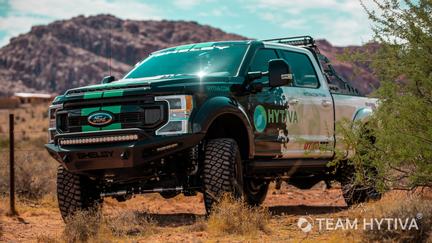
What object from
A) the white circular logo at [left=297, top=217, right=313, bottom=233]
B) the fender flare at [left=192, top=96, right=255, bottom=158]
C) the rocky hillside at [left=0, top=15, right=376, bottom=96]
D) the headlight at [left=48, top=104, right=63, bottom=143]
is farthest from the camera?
the rocky hillside at [left=0, top=15, right=376, bottom=96]

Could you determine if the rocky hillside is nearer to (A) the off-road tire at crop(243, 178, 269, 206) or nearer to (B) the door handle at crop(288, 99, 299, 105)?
(A) the off-road tire at crop(243, 178, 269, 206)

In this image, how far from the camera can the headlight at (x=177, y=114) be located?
7.63m

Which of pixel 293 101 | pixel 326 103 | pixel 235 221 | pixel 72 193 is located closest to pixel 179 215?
pixel 72 193

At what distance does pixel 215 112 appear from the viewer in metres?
7.89

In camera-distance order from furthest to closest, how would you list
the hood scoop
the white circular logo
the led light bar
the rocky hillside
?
the rocky hillside, the hood scoop, the led light bar, the white circular logo

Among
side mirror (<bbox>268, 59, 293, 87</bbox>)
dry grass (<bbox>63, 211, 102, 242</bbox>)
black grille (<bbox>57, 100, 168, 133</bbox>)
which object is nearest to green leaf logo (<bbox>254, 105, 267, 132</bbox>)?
side mirror (<bbox>268, 59, 293, 87</bbox>)

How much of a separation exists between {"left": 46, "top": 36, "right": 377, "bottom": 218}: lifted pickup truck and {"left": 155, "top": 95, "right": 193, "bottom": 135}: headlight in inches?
0.4

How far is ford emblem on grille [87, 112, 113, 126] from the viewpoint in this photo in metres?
7.81

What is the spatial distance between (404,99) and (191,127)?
2212mm

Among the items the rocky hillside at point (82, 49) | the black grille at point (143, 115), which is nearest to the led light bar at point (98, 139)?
the black grille at point (143, 115)

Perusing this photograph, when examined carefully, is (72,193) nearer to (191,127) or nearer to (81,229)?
(81,229)

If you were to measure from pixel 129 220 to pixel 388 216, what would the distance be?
3039 mm

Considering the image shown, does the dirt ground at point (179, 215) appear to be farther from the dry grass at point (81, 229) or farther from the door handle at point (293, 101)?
the door handle at point (293, 101)

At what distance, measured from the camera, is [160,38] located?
133m
